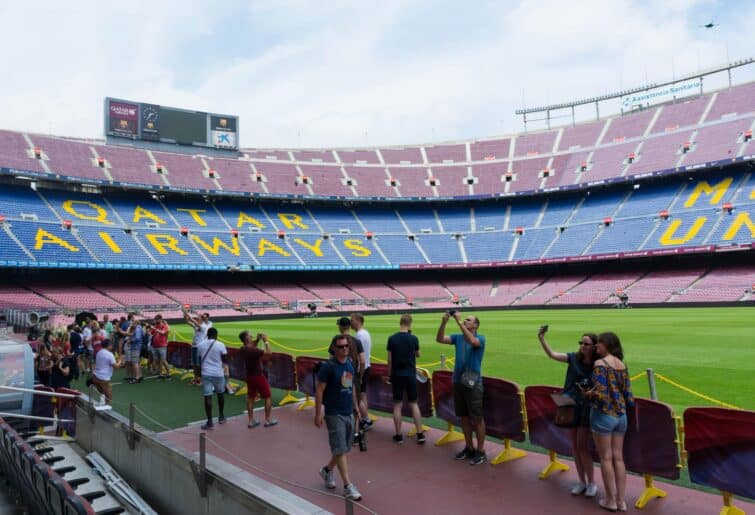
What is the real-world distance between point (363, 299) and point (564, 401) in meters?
43.8

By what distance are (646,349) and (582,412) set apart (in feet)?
43.4

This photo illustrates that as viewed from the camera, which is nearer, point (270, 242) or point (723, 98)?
point (270, 242)

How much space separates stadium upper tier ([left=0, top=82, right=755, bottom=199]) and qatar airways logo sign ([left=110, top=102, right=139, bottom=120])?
429 centimetres

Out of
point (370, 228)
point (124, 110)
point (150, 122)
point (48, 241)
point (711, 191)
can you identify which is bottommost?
point (48, 241)

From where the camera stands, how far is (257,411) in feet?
35.2

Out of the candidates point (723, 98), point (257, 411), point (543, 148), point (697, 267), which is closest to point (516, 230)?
point (543, 148)

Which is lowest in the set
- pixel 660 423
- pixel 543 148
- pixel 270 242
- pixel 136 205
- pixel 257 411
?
pixel 257 411

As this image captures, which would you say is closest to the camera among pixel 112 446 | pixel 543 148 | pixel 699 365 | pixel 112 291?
pixel 112 446

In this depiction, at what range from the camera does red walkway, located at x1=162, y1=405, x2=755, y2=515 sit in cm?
570

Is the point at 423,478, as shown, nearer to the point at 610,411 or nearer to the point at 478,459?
the point at 478,459

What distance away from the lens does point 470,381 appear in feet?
22.4

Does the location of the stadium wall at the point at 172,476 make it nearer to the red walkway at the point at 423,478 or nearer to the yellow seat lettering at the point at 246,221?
the red walkway at the point at 423,478

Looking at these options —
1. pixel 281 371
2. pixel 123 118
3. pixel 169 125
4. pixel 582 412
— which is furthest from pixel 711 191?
pixel 123 118

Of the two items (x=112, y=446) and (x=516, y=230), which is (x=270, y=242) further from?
(x=112, y=446)
